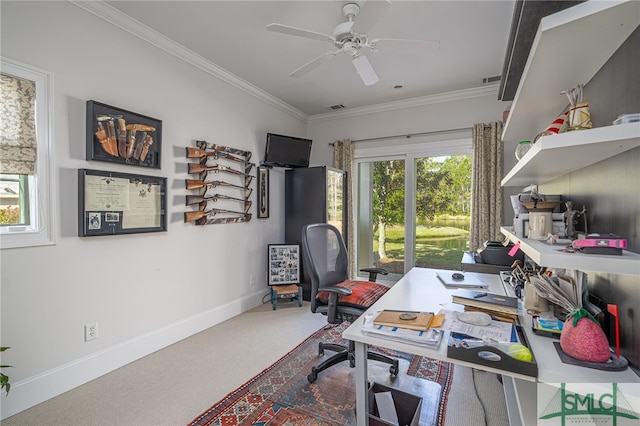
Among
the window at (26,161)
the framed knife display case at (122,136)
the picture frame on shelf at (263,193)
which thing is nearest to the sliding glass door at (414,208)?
the picture frame on shelf at (263,193)

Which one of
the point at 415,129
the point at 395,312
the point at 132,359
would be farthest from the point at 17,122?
the point at 415,129

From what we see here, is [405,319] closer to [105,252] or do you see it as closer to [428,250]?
[105,252]

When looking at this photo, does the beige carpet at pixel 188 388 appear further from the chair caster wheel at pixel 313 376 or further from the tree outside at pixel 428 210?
the tree outside at pixel 428 210

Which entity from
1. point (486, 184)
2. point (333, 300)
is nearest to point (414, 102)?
point (486, 184)

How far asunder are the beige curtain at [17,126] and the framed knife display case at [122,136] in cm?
30

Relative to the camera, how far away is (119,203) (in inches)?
92.4

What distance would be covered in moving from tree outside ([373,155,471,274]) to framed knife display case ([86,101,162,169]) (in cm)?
295

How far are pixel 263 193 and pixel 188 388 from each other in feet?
7.72

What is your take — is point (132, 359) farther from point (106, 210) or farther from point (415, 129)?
point (415, 129)

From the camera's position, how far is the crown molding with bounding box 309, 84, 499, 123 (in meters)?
3.65

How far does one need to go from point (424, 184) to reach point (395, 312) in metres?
3.00

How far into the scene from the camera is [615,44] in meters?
1.04

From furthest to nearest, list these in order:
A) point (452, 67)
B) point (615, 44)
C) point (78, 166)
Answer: point (452, 67), point (78, 166), point (615, 44)

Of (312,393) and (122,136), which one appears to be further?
(122,136)
